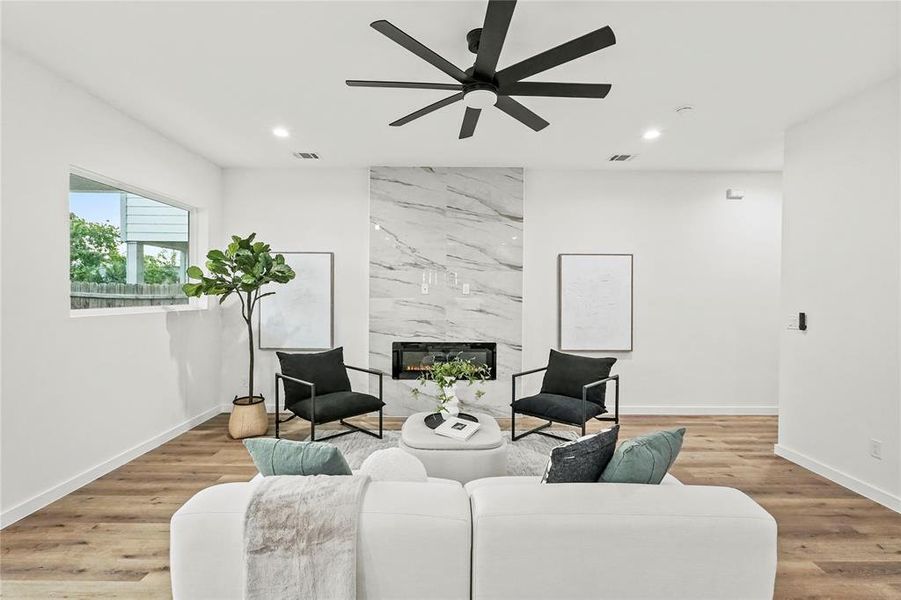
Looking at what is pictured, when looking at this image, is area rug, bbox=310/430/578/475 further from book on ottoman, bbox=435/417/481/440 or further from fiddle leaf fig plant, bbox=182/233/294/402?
fiddle leaf fig plant, bbox=182/233/294/402

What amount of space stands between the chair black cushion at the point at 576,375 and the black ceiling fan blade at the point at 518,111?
2.20 meters

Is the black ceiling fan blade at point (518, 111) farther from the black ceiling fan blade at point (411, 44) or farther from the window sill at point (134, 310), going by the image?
the window sill at point (134, 310)

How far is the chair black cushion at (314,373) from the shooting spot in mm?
4160

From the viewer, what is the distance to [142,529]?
263 centimetres

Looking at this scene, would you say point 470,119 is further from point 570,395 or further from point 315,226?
point 315,226

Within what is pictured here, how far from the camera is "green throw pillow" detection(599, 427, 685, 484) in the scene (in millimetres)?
1659

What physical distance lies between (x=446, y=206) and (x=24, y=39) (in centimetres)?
345

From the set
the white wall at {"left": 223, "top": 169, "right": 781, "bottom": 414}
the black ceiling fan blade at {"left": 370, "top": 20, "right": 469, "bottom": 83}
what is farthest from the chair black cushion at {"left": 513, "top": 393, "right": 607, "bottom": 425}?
the black ceiling fan blade at {"left": 370, "top": 20, "right": 469, "bottom": 83}

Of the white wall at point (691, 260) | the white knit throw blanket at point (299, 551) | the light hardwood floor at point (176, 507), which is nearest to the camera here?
the white knit throw blanket at point (299, 551)

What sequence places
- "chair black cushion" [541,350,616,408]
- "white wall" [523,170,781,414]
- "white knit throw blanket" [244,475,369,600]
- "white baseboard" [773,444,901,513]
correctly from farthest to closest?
"white wall" [523,170,781,414], "chair black cushion" [541,350,616,408], "white baseboard" [773,444,901,513], "white knit throw blanket" [244,475,369,600]

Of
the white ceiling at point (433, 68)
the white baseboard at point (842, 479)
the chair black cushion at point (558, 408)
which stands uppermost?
the white ceiling at point (433, 68)

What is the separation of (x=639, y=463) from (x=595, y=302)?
3.72 meters

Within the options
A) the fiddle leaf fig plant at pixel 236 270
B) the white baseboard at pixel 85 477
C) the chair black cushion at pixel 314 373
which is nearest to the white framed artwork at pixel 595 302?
the chair black cushion at pixel 314 373

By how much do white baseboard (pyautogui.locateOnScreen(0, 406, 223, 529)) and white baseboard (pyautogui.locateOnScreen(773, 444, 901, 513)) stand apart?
5.20 meters
